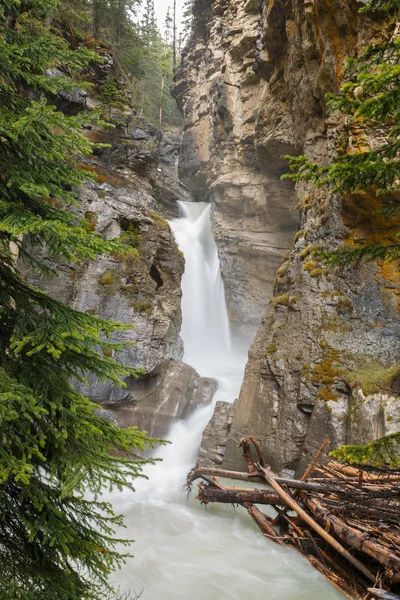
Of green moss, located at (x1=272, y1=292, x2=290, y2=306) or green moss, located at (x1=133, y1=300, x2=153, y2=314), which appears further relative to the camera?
green moss, located at (x1=133, y1=300, x2=153, y2=314)

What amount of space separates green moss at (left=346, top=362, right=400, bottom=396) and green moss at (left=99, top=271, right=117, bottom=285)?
8.76 meters

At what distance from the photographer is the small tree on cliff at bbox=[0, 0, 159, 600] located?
8.77 ft

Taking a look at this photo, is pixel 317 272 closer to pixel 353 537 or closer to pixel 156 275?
pixel 156 275

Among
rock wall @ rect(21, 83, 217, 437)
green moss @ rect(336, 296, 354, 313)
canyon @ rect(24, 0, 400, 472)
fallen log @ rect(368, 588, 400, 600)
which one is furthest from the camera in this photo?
rock wall @ rect(21, 83, 217, 437)

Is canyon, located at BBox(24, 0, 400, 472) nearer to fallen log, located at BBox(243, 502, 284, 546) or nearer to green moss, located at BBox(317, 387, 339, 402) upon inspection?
green moss, located at BBox(317, 387, 339, 402)

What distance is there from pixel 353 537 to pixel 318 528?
0.52 meters

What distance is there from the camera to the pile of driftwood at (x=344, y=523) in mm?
4547

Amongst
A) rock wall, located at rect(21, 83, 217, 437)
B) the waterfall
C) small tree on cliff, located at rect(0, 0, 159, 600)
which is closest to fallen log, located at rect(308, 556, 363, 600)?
small tree on cliff, located at rect(0, 0, 159, 600)

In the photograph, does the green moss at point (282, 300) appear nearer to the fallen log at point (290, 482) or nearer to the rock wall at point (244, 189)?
the fallen log at point (290, 482)

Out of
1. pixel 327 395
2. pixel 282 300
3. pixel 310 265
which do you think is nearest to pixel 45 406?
pixel 327 395

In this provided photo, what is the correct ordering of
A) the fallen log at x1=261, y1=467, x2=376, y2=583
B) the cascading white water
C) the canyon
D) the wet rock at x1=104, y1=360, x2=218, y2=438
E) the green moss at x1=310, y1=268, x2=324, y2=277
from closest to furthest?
the fallen log at x1=261, y1=467, x2=376, y2=583
the cascading white water
the canyon
the green moss at x1=310, y1=268, x2=324, y2=277
the wet rock at x1=104, y1=360, x2=218, y2=438

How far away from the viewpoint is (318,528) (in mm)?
5191

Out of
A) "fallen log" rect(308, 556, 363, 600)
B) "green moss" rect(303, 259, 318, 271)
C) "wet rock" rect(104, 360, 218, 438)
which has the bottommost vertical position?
"fallen log" rect(308, 556, 363, 600)

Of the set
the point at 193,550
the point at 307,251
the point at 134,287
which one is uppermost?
the point at 307,251
